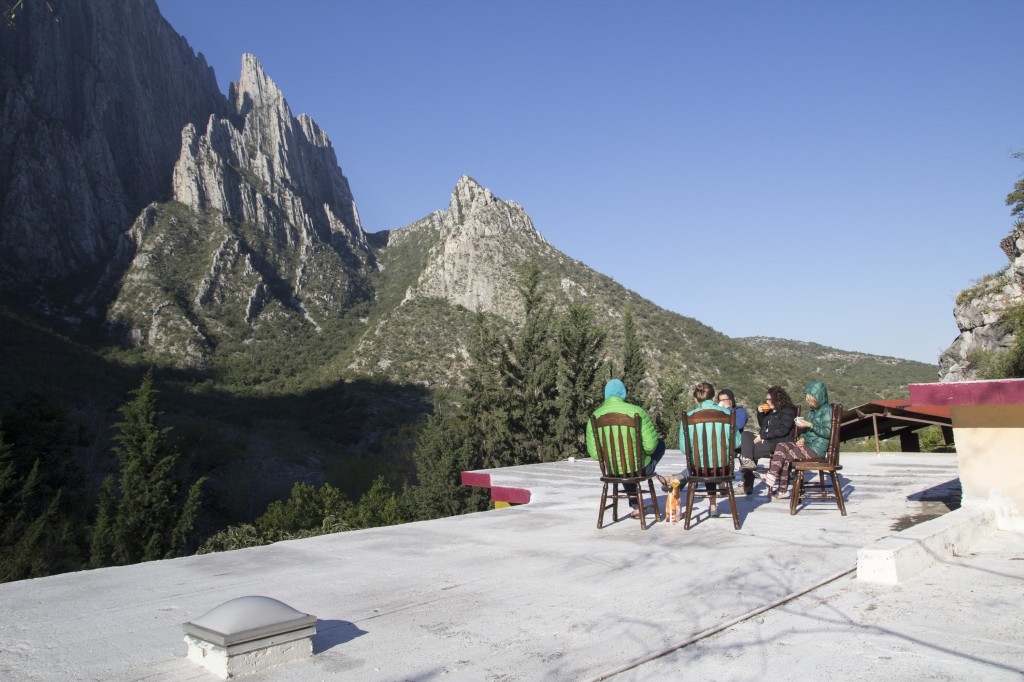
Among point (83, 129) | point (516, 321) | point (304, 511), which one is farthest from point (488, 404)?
point (83, 129)

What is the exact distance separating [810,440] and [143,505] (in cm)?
2149

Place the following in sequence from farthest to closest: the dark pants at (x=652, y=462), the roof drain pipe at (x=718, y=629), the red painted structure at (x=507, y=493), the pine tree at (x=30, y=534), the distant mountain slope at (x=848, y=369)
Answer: the distant mountain slope at (x=848, y=369)
the pine tree at (x=30, y=534)
the red painted structure at (x=507, y=493)
the dark pants at (x=652, y=462)
the roof drain pipe at (x=718, y=629)

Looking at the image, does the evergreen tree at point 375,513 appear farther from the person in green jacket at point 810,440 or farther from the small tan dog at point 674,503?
the small tan dog at point 674,503

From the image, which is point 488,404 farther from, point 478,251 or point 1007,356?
point 478,251

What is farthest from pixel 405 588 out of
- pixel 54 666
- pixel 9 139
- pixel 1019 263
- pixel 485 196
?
pixel 9 139

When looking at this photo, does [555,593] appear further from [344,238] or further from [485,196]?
[344,238]

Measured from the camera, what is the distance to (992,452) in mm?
4773

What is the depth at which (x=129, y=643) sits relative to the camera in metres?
2.99

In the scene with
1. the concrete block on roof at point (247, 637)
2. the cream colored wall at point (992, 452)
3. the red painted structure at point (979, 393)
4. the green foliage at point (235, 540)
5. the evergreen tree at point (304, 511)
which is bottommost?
the evergreen tree at point (304, 511)

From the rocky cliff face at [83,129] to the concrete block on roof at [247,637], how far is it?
78.2 meters

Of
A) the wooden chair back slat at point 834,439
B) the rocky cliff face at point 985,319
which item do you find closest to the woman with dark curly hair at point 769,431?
the wooden chair back slat at point 834,439

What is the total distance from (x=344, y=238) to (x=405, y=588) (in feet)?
346

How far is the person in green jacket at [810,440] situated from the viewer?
6.51 metres

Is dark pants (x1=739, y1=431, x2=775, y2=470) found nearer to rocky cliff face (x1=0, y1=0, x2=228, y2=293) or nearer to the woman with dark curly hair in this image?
the woman with dark curly hair
